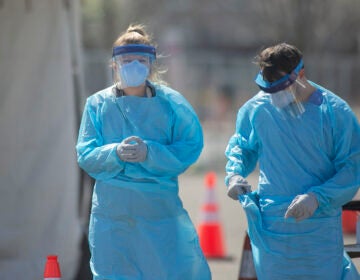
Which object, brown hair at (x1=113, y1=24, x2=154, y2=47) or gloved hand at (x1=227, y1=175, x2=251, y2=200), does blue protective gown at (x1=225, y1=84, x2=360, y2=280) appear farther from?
brown hair at (x1=113, y1=24, x2=154, y2=47)

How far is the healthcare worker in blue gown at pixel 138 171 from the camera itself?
526 centimetres

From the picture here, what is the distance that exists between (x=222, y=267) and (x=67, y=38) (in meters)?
2.57

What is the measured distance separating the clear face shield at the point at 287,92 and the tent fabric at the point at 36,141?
2979 mm

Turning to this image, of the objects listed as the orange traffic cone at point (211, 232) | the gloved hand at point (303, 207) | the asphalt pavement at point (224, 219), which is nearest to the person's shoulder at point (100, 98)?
the gloved hand at point (303, 207)

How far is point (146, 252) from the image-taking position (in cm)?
527

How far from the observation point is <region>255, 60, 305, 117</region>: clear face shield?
16.4 ft

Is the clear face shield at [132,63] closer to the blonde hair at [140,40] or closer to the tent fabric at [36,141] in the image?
the blonde hair at [140,40]

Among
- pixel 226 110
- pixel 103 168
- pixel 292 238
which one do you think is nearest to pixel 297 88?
pixel 292 238

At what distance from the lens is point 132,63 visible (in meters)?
5.31

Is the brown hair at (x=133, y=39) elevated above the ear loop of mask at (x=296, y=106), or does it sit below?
above

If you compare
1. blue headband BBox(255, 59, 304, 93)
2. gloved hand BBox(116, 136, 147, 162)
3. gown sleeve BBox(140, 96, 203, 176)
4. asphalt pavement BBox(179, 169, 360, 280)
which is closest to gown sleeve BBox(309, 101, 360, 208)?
blue headband BBox(255, 59, 304, 93)

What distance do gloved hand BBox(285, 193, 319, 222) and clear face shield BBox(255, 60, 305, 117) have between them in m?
0.46

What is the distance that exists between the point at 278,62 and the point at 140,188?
3.39 feet

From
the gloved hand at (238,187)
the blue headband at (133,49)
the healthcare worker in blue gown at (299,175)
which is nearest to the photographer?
the healthcare worker in blue gown at (299,175)
